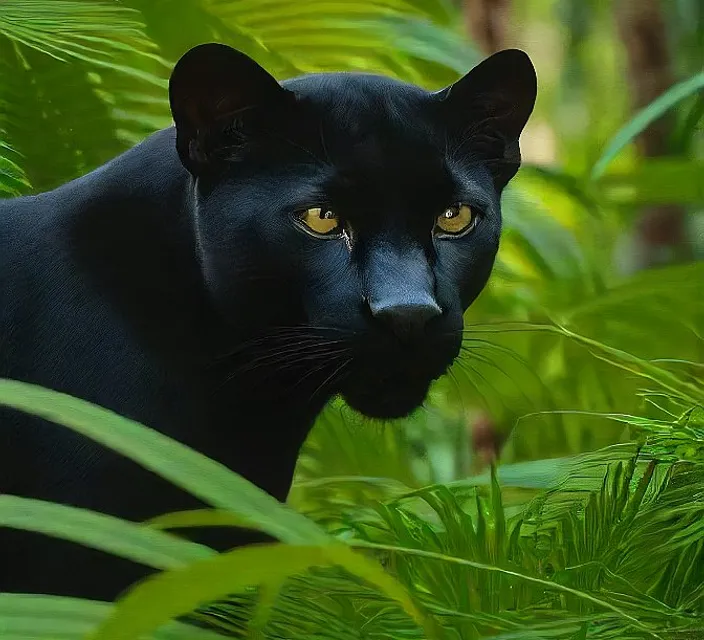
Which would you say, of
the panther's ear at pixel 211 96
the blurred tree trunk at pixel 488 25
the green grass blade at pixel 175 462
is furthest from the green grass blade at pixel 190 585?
the blurred tree trunk at pixel 488 25

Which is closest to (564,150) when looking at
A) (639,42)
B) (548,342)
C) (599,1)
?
(599,1)

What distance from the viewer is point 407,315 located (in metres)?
0.65

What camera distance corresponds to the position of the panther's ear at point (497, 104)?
78 centimetres

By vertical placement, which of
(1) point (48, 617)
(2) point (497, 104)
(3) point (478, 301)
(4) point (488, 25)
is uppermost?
(4) point (488, 25)

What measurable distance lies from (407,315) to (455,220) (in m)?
0.14

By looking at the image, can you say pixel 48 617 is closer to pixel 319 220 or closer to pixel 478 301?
pixel 319 220

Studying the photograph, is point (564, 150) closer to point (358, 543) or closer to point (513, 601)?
point (513, 601)

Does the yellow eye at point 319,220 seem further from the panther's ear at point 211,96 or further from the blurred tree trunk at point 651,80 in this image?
the blurred tree trunk at point 651,80

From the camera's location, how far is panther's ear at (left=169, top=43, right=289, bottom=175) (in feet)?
2.30

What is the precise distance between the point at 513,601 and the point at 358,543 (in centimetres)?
29

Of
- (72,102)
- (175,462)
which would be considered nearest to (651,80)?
(72,102)

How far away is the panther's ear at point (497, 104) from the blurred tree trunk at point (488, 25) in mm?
1143

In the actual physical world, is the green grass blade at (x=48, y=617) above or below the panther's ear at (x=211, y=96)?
below

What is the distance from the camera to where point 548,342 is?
62.4 inches
